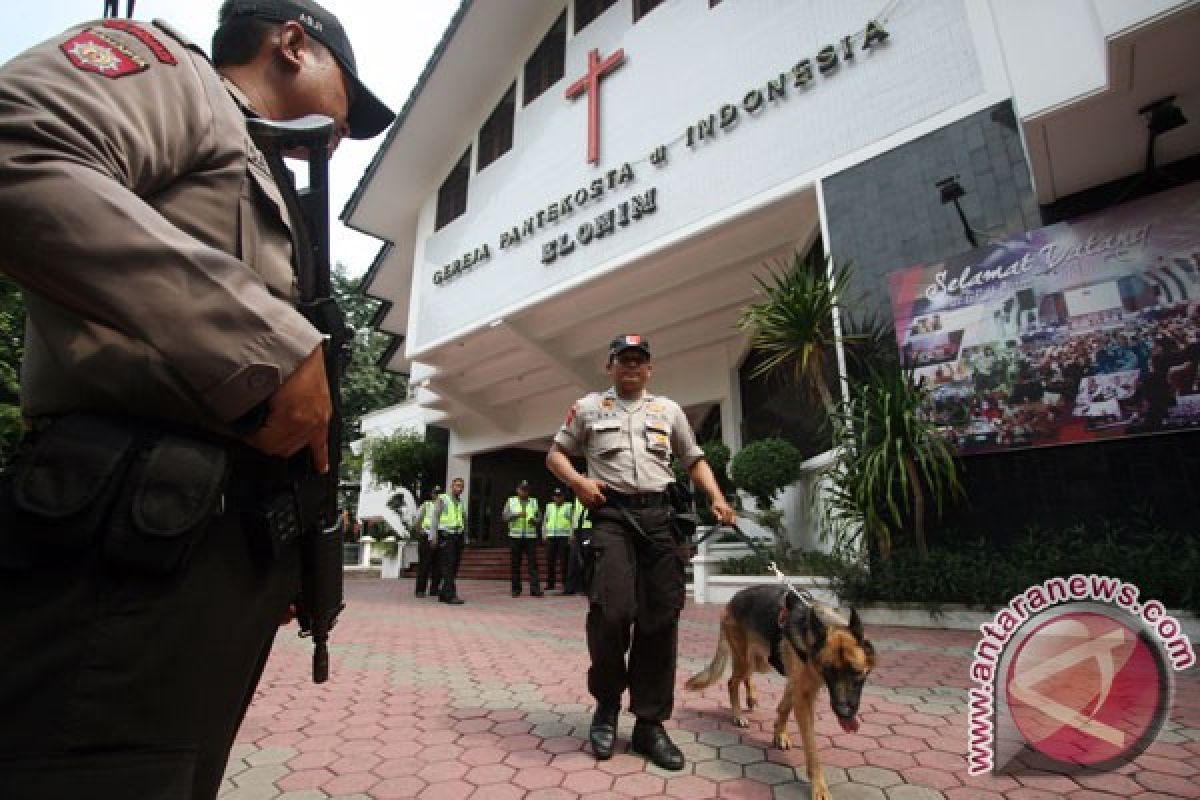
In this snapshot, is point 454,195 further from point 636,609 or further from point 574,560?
point 636,609

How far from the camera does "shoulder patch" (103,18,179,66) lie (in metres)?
0.90

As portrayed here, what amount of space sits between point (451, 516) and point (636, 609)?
6863mm

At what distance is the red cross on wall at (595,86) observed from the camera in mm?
11742

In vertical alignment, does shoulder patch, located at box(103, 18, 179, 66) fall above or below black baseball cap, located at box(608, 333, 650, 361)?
below

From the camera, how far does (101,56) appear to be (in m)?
0.83

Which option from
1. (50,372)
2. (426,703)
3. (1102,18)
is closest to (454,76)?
(1102,18)

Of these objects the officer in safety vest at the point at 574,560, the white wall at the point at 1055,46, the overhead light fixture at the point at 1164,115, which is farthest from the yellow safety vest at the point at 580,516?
the overhead light fixture at the point at 1164,115

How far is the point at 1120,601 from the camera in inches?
55.9

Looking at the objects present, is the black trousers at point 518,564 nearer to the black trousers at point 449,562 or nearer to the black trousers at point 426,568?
the black trousers at point 449,562

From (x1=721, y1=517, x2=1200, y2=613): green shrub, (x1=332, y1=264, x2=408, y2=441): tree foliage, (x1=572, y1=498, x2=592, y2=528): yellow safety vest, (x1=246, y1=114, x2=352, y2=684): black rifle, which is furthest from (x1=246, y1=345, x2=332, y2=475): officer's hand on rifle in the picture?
(x1=332, y1=264, x2=408, y2=441): tree foliage

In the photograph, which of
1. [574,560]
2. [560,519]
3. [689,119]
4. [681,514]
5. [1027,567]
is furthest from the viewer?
[560,519]

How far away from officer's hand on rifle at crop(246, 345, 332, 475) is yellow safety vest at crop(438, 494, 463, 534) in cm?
844

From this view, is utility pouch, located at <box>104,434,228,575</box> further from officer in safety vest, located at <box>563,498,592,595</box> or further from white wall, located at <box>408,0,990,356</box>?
officer in safety vest, located at <box>563,498,592,595</box>

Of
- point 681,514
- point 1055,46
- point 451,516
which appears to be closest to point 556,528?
point 451,516
